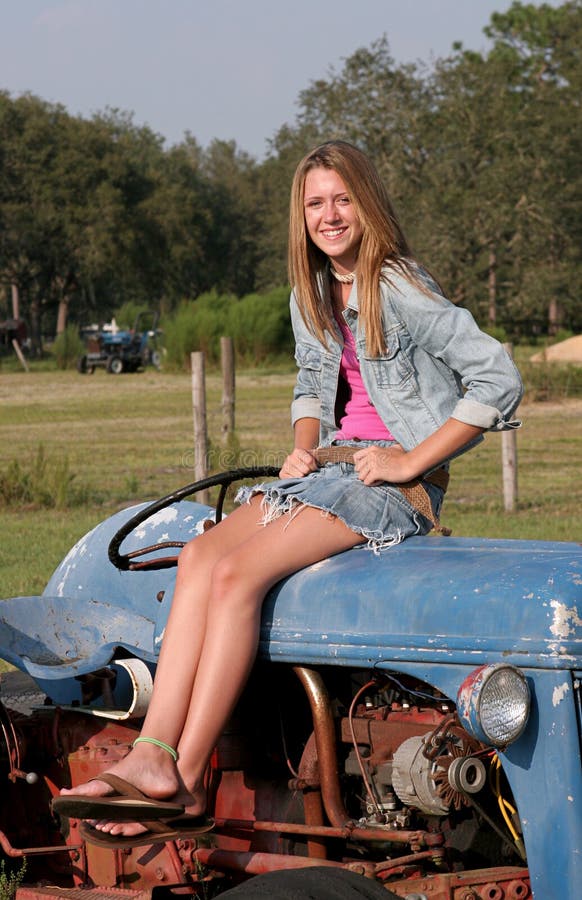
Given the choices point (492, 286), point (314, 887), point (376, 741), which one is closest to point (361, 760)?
point (376, 741)

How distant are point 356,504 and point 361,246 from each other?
728 mm

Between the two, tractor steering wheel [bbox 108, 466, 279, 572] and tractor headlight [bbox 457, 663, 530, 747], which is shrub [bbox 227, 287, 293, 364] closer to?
tractor steering wheel [bbox 108, 466, 279, 572]

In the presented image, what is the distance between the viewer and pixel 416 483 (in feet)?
11.4

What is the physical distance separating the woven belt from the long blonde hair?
28 cm

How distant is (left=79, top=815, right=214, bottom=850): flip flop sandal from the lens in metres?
3.11

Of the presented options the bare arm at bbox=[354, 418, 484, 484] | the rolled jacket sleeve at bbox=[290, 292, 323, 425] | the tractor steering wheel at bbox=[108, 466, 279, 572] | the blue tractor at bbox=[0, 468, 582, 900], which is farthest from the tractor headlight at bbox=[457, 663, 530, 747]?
the rolled jacket sleeve at bbox=[290, 292, 323, 425]

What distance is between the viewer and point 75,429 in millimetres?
22594

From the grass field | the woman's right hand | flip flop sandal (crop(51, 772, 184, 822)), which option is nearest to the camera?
flip flop sandal (crop(51, 772, 184, 822))

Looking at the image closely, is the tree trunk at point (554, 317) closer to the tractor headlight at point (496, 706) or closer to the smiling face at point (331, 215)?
the smiling face at point (331, 215)

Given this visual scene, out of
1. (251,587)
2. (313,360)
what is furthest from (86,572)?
(251,587)

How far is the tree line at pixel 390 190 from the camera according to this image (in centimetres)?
4678

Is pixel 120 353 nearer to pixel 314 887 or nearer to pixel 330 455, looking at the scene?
pixel 330 455

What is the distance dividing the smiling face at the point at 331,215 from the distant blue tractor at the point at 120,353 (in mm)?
34892

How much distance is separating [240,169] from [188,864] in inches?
3565
